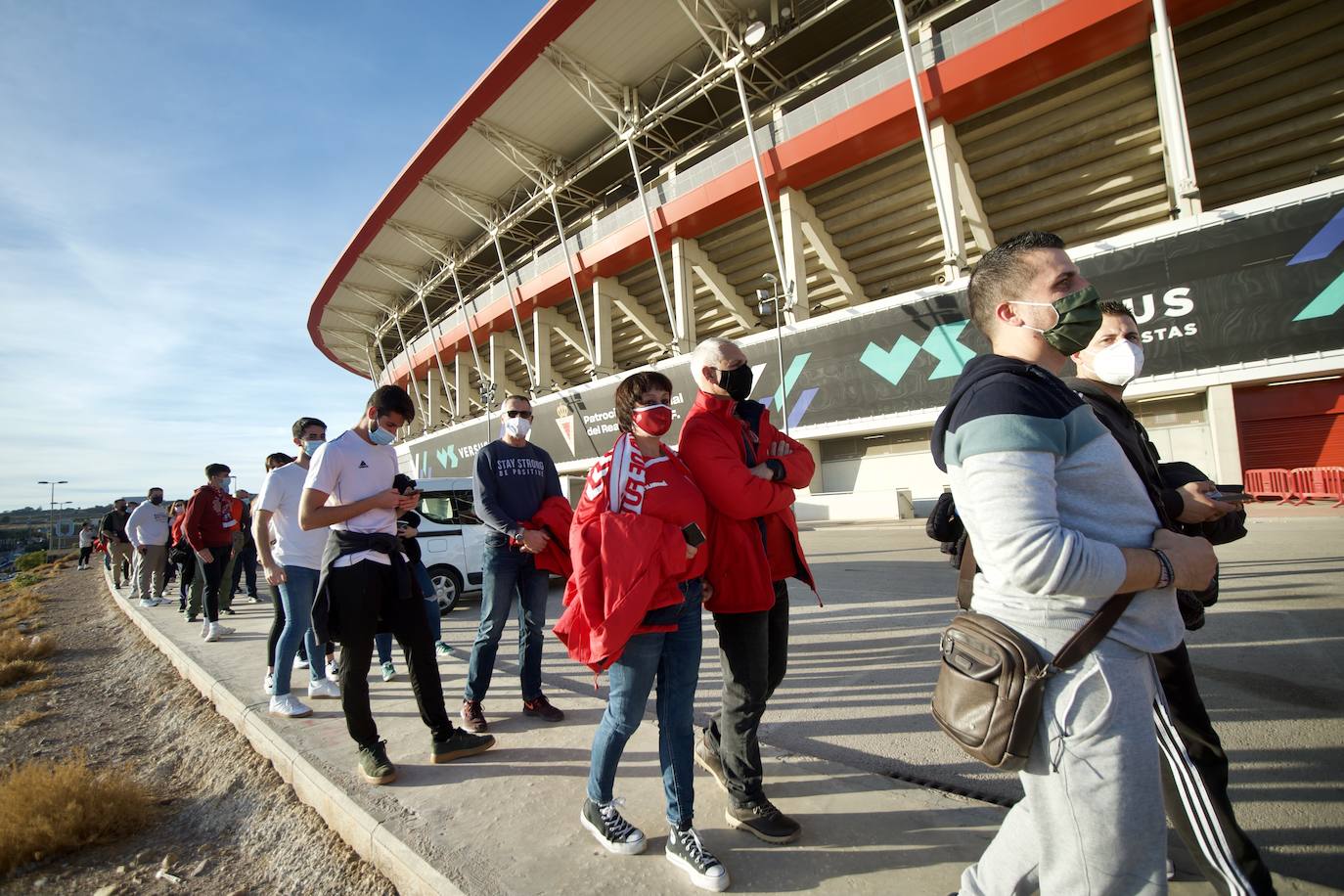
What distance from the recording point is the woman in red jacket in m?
1.88

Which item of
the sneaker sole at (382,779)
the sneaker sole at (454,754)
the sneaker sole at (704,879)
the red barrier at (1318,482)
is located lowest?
the red barrier at (1318,482)

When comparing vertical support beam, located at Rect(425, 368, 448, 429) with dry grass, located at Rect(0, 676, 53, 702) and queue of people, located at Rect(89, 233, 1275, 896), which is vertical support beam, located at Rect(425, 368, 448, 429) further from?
queue of people, located at Rect(89, 233, 1275, 896)

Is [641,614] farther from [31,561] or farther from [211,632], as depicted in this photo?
[31,561]

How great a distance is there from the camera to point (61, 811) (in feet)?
8.39

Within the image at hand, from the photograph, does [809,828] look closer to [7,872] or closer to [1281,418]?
[7,872]

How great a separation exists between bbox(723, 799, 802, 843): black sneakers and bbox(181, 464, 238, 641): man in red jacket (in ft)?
20.2

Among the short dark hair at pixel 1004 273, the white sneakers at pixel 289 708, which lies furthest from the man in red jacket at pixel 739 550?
the white sneakers at pixel 289 708

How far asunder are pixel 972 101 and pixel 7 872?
1737 centimetres

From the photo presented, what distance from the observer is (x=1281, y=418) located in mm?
13195

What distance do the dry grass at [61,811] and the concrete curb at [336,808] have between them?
0.55 meters

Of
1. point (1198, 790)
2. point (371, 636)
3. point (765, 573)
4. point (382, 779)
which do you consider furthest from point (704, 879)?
point (371, 636)

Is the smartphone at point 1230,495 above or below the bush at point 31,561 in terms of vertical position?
above

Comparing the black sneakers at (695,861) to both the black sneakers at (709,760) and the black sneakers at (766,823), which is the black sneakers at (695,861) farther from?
the black sneakers at (709,760)

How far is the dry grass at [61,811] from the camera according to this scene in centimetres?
245
